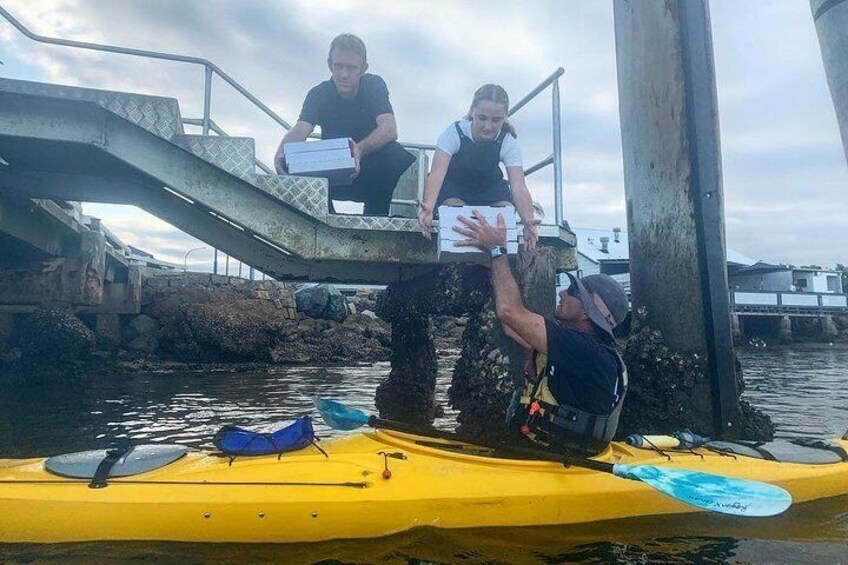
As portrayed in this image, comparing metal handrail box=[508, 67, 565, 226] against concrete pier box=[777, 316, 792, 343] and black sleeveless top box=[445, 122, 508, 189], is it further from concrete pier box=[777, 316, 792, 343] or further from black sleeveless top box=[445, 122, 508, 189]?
concrete pier box=[777, 316, 792, 343]

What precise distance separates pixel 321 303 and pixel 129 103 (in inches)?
530

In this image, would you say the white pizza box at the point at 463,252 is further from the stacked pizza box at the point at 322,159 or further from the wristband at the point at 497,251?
the stacked pizza box at the point at 322,159

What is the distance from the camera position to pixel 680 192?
5391 millimetres

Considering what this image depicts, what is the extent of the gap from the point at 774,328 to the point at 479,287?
33.0 metres

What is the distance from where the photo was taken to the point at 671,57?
5477 mm

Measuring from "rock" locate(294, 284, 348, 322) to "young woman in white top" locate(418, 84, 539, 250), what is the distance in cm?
1357

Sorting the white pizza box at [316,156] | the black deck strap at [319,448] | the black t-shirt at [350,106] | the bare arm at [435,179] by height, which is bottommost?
the black deck strap at [319,448]

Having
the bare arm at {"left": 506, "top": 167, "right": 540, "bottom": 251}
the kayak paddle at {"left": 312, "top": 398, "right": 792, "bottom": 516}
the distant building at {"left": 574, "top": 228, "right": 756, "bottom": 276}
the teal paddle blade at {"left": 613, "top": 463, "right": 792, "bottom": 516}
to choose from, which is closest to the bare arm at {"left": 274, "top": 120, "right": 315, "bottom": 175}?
the bare arm at {"left": 506, "top": 167, "right": 540, "bottom": 251}

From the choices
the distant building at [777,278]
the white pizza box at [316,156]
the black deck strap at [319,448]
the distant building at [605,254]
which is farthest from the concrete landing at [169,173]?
the distant building at [777,278]

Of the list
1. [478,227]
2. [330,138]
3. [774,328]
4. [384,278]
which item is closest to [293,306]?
[384,278]

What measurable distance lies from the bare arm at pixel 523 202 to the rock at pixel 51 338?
34.3ft

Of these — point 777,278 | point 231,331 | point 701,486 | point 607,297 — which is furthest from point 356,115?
point 777,278

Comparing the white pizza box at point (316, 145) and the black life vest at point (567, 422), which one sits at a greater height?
the white pizza box at point (316, 145)

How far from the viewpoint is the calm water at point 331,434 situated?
3.15 metres
